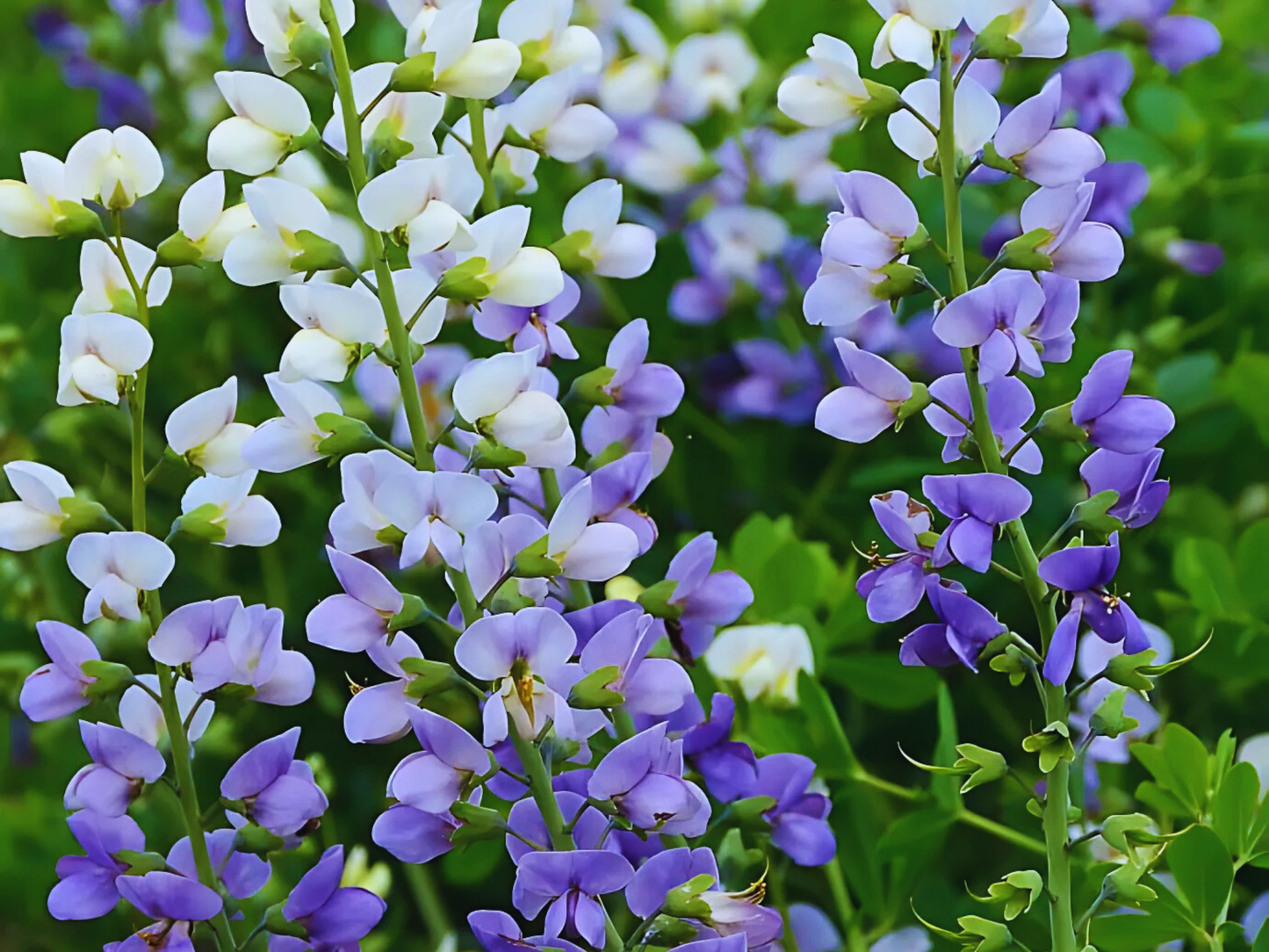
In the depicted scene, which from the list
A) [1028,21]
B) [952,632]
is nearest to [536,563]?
[952,632]

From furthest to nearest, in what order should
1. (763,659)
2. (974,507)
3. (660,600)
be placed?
1. (763,659)
2. (660,600)
3. (974,507)

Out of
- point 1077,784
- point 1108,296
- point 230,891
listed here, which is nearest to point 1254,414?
point 1108,296

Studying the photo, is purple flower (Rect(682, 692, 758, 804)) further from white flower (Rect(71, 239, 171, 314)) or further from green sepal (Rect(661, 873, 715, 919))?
white flower (Rect(71, 239, 171, 314))

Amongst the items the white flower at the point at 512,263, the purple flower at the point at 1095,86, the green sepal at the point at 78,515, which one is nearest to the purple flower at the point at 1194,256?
the purple flower at the point at 1095,86

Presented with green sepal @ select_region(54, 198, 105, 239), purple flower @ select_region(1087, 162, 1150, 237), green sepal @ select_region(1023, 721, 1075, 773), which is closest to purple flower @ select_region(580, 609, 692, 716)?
green sepal @ select_region(1023, 721, 1075, 773)

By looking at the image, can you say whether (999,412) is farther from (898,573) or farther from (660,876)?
(660,876)

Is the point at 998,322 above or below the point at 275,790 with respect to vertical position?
above

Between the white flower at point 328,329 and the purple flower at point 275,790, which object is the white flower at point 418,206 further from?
the purple flower at point 275,790
